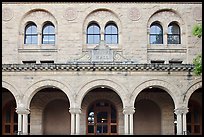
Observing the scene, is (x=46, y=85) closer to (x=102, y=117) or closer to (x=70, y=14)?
(x=102, y=117)

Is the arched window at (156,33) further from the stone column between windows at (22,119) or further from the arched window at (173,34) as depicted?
the stone column between windows at (22,119)

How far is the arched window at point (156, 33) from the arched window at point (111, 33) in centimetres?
281

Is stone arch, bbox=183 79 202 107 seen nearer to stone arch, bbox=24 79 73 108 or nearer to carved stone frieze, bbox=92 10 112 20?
stone arch, bbox=24 79 73 108

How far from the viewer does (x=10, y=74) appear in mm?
23828

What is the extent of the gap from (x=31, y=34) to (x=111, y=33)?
6.30m

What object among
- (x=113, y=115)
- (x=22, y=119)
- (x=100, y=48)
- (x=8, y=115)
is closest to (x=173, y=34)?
(x=100, y=48)

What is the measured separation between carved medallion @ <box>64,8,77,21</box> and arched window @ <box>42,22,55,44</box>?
1498mm

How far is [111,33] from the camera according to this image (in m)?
28.9

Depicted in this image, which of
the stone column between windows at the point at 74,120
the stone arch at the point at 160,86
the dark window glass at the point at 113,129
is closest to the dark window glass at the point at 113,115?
the dark window glass at the point at 113,129

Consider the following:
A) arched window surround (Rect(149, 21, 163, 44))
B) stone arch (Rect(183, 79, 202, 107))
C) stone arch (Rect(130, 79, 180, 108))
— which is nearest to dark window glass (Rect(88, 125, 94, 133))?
stone arch (Rect(130, 79, 180, 108))

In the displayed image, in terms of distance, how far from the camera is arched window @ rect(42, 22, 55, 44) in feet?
94.6

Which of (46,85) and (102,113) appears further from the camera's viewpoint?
(102,113)

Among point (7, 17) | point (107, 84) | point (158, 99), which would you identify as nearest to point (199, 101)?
point (158, 99)

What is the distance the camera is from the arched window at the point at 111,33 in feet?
94.5
